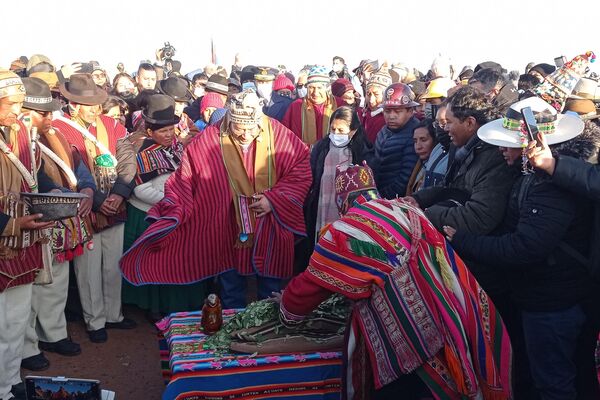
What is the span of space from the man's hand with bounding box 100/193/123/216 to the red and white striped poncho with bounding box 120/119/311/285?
1.28ft

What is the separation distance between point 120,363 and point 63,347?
0.52 m

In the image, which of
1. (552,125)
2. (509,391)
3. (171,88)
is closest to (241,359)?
(509,391)

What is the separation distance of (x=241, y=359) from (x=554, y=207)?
186 centimetres

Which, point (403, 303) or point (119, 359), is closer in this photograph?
point (403, 303)

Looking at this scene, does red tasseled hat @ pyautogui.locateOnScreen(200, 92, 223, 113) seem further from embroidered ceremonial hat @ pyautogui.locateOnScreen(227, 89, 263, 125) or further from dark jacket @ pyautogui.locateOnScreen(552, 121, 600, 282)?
dark jacket @ pyautogui.locateOnScreen(552, 121, 600, 282)

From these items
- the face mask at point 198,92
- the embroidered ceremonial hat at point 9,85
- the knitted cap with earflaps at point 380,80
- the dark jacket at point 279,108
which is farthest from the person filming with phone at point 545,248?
the face mask at point 198,92

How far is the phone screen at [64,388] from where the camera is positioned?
345 centimetres

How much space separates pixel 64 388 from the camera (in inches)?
136

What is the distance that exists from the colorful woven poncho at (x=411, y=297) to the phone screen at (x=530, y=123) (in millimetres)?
696

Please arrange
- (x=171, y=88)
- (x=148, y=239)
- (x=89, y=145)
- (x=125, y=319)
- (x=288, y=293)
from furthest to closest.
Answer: (x=171, y=88) < (x=125, y=319) < (x=89, y=145) < (x=148, y=239) < (x=288, y=293)

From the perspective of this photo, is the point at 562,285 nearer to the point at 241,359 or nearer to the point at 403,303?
the point at 403,303

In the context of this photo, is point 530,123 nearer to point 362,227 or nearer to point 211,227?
point 362,227

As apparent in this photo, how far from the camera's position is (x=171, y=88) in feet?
24.5

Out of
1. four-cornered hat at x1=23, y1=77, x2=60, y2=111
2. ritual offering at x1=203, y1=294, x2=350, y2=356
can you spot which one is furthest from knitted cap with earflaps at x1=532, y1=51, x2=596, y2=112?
four-cornered hat at x1=23, y1=77, x2=60, y2=111
